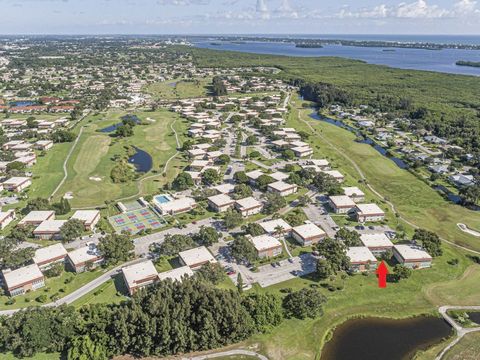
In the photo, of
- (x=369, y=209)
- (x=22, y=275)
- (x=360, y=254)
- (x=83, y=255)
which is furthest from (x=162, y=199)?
(x=369, y=209)

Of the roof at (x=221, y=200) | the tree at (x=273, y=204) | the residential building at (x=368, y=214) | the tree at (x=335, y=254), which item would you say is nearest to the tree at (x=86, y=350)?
the tree at (x=335, y=254)

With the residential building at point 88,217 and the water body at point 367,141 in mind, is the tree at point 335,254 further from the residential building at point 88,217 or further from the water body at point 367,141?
the water body at point 367,141

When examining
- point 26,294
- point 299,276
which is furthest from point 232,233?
point 26,294

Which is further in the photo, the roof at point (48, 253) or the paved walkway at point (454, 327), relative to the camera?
the roof at point (48, 253)

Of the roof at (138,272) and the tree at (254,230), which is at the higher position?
the tree at (254,230)

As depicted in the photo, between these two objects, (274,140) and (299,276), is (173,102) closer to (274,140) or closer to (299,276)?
(274,140)

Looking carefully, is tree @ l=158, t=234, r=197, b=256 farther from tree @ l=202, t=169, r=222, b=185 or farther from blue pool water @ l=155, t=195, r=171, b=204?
tree @ l=202, t=169, r=222, b=185

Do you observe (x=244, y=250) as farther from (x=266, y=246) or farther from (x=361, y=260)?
(x=361, y=260)
